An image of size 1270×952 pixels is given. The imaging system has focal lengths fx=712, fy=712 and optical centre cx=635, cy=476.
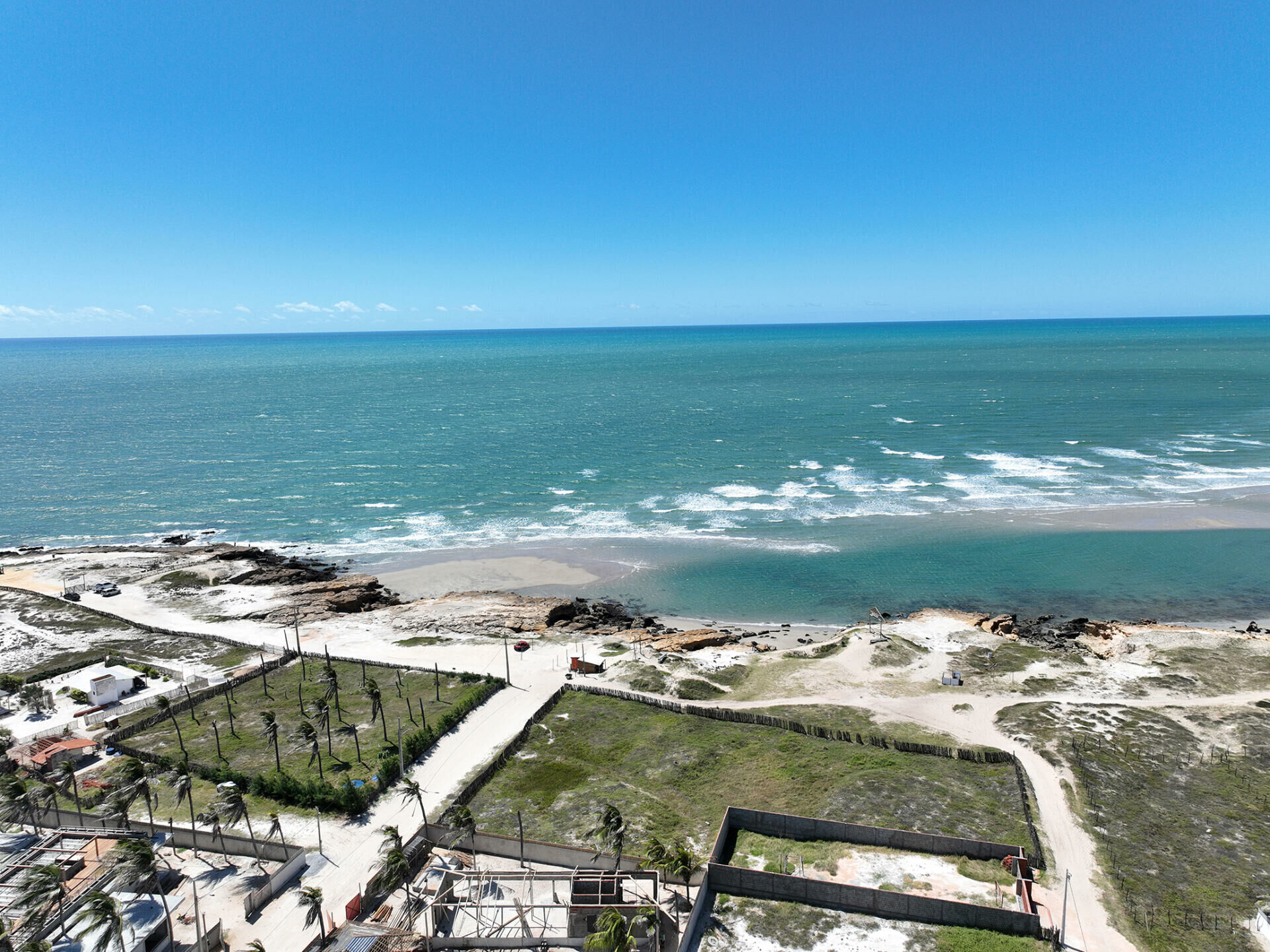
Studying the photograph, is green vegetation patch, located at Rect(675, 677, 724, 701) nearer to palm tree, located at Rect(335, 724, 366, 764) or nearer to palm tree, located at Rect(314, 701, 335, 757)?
palm tree, located at Rect(335, 724, 366, 764)

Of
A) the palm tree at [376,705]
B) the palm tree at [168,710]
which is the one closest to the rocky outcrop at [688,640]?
the palm tree at [376,705]

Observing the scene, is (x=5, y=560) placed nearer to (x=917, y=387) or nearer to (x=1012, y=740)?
(x=1012, y=740)

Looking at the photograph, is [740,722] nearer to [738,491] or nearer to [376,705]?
[376,705]

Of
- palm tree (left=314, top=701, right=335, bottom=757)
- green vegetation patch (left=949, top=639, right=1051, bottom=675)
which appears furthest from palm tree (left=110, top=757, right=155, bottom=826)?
green vegetation patch (left=949, top=639, right=1051, bottom=675)

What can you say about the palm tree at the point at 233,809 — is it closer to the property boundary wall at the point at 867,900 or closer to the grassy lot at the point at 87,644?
the property boundary wall at the point at 867,900

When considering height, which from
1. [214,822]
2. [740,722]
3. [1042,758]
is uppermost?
[214,822]

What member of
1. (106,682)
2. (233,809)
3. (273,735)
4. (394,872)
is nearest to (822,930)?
(394,872)

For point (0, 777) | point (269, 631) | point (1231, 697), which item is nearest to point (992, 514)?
point (1231, 697)
